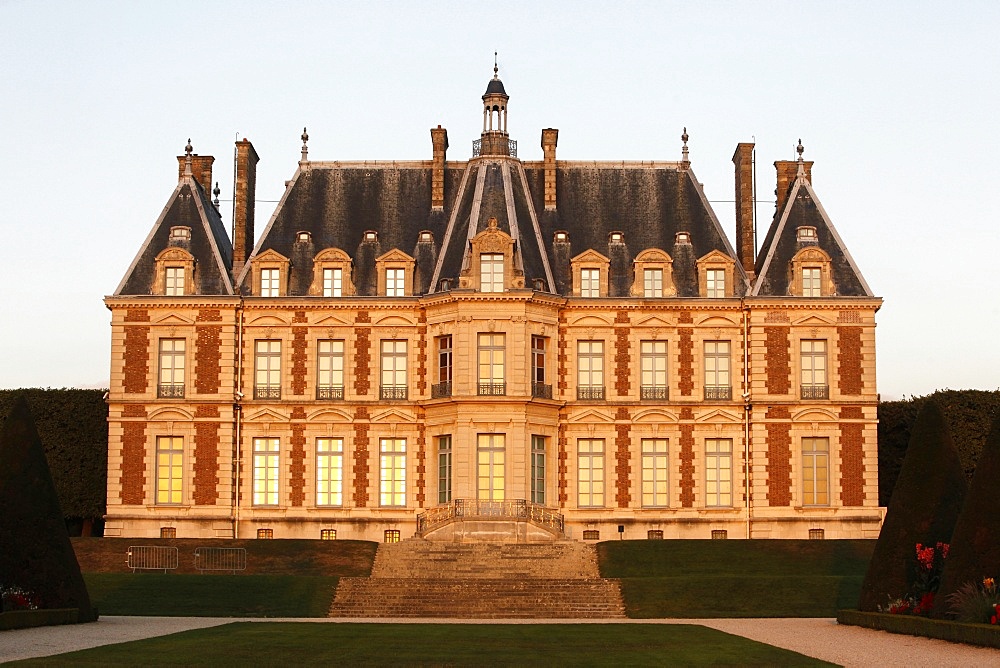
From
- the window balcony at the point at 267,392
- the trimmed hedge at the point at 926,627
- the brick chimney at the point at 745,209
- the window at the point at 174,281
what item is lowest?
the trimmed hedge at the point at 926,627

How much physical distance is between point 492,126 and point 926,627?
91.5ft

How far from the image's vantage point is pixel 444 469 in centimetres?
4769

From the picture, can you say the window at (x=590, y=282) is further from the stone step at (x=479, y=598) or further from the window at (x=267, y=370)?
the stone step at (x=479, y=598)

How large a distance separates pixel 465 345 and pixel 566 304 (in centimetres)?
372

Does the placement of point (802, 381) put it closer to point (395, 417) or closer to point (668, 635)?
point (395, 417)

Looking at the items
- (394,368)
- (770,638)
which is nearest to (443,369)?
(394,368)

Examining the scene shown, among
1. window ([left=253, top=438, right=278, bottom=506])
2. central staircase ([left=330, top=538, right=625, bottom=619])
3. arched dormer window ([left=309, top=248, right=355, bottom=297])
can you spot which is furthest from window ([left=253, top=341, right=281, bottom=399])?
central staircase ([left=330, top=538, right=625, bottom=619])

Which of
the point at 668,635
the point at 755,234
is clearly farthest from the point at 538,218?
the point at 668,635

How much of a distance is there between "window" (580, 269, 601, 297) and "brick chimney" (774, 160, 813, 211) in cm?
702

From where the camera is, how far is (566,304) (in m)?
48.8

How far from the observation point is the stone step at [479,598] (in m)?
35.7

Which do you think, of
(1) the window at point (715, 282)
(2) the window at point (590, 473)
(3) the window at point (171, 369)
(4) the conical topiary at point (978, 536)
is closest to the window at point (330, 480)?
(3) the window at point (171, 369)

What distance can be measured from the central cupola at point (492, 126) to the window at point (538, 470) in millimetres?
10157

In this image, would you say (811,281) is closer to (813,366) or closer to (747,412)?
(813,366)
